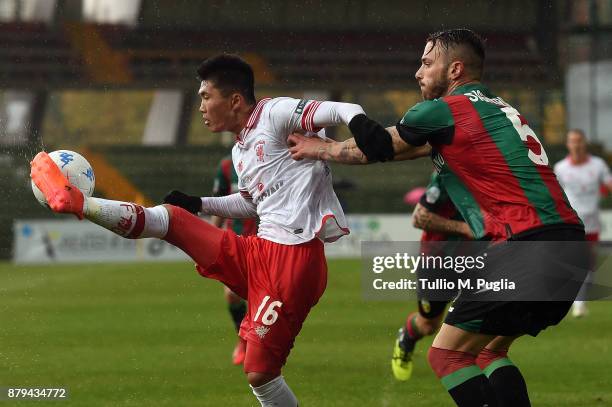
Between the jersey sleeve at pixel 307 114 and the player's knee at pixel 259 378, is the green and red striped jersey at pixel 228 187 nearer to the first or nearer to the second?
the jersey sleeve at pixel 307 114

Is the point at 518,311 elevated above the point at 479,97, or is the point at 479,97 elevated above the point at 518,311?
the point at 479,97

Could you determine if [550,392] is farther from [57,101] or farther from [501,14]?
[57,101]

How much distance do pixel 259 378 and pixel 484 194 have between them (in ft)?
4.50

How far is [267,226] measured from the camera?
4.97 meters

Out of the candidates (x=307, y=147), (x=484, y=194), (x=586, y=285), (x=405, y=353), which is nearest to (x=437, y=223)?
(x=405, y=353)

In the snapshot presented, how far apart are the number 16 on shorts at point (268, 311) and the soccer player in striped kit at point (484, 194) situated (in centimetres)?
79

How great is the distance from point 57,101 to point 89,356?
62.9ft

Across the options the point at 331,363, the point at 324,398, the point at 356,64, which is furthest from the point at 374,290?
the point at 356,64

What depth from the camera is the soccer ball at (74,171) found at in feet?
15.2

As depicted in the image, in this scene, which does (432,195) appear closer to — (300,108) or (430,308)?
(430,308)

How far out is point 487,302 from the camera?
4266 mm

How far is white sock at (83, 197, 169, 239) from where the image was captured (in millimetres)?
4508

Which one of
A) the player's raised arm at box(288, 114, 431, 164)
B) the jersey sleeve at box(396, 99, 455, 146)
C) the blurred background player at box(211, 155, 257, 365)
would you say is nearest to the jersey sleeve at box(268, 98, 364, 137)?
the player's raised arm at box(288, 114, 431, 164)

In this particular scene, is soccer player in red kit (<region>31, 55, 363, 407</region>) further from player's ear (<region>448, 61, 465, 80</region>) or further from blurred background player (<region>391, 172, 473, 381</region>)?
blurred background player (<region>391, 172, 473, 381</region>)
